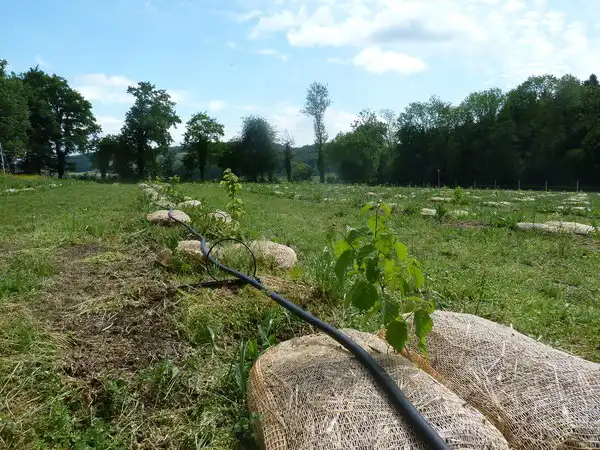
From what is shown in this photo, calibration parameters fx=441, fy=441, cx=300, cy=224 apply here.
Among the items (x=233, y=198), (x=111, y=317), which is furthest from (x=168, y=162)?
(x=111, y=317)

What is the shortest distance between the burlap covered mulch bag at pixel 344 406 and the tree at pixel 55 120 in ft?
192

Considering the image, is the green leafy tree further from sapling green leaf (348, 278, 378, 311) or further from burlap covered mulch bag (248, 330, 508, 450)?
burlap covered mulch bag (248, 330, 508, 450)

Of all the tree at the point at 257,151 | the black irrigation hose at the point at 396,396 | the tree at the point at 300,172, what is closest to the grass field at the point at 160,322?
the black irrigation hose at the point at 396,396

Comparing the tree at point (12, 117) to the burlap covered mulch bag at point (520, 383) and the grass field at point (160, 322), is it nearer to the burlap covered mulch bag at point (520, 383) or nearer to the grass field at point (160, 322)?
the grass field at point (160, 322)

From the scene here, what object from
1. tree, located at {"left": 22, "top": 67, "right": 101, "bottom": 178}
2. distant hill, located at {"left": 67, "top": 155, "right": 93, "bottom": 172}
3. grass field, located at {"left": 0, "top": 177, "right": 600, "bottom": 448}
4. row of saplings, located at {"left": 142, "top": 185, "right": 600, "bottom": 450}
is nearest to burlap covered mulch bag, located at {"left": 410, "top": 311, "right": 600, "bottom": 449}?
row of saplings, located at {"left": 142, "top": 185, "right": 600, "bottom": 450}

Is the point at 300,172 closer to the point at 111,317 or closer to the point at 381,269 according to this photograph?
the point at 111,317

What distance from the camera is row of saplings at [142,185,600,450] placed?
149cm

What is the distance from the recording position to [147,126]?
56812mm

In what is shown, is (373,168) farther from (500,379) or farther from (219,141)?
(500,379)

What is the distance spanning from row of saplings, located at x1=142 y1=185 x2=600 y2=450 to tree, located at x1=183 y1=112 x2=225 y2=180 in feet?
193

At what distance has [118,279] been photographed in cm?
446

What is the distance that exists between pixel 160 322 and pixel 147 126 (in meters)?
58.2

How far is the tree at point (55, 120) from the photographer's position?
170 ft

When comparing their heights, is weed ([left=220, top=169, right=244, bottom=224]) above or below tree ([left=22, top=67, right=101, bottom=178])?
below
